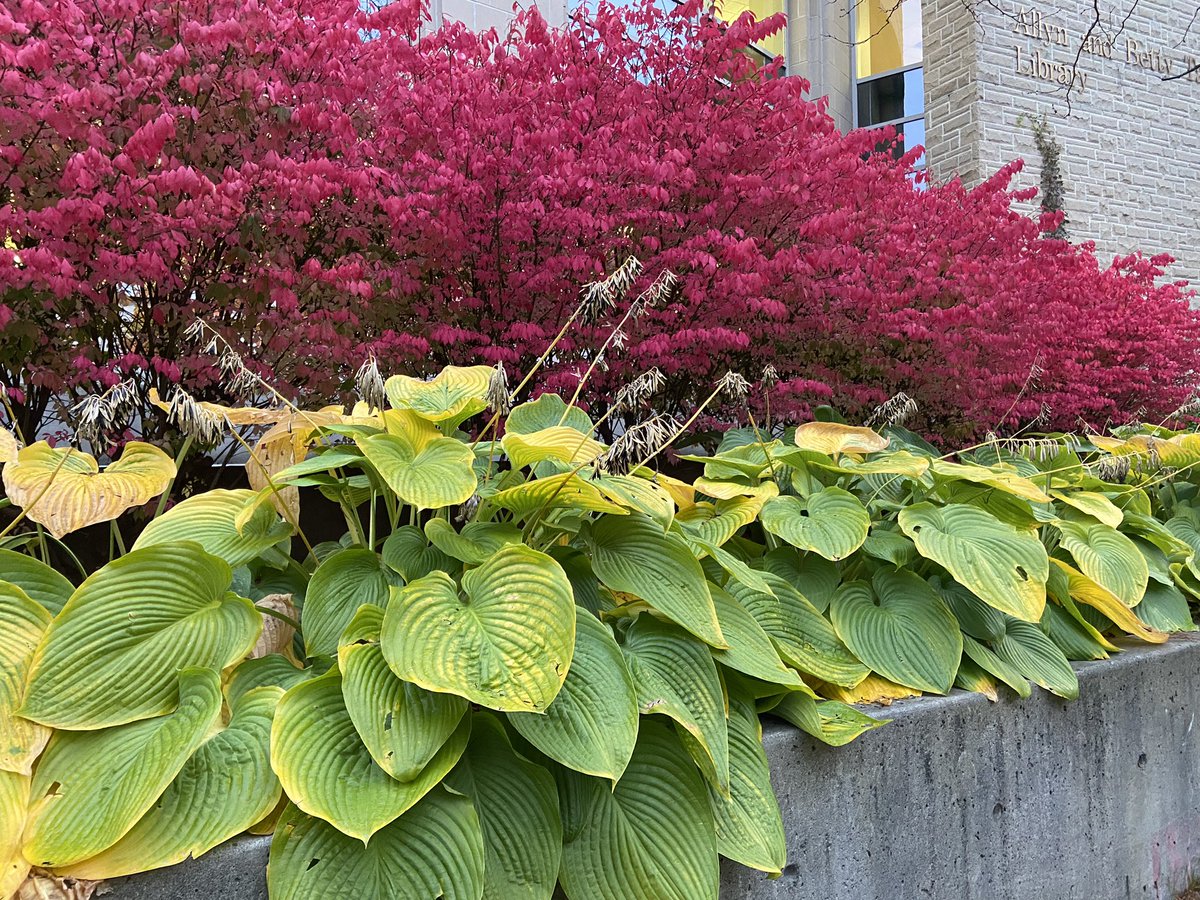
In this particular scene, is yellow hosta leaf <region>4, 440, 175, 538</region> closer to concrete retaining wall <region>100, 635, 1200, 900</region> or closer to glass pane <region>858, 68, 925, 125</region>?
concrete retaining wall <region>100, 635, 1200, 900</region>

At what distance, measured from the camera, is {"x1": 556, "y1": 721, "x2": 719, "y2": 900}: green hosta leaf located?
3.99ft

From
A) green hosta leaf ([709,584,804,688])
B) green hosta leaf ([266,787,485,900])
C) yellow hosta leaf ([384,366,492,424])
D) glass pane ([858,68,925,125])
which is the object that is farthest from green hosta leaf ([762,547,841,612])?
glass pane ([858,68,925,125])

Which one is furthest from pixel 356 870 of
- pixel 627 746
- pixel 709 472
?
pixel 709 472

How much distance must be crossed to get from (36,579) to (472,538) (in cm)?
70

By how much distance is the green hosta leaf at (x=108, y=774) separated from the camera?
102 centimetres

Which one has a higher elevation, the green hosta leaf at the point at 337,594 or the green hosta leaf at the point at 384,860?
the green hosta leaf at the point at 337,594

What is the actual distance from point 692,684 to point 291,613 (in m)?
0.74

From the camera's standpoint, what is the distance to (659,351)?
312 centimetres

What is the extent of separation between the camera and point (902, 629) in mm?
1808

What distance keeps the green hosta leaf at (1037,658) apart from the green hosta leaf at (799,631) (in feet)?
1.24

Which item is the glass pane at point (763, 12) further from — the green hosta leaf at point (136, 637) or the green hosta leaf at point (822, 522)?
the green hosta leaf at point (136, 637)

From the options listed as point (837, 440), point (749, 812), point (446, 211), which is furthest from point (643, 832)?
point (446, 211)

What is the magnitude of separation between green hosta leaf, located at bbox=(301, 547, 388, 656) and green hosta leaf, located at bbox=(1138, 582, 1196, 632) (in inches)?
75.9

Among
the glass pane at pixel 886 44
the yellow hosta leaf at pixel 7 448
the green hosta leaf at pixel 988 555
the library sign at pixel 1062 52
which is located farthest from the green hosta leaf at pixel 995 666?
the glass pane at pixel 886 44
